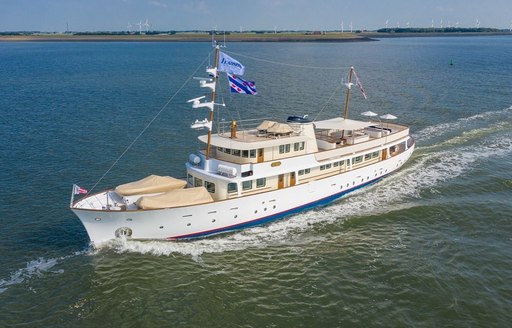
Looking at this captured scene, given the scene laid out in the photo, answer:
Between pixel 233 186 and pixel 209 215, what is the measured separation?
2582 millimetres

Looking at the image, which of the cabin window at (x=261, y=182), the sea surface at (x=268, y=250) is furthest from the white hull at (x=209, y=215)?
the cabin window at (x=261, y=182)

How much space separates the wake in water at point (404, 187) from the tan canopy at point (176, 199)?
98.7 inches

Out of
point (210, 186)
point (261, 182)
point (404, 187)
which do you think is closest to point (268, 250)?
point (261, 182)

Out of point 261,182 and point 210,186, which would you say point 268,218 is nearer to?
point 261,182

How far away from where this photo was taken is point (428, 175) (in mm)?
36406

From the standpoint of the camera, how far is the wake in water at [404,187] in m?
24.8

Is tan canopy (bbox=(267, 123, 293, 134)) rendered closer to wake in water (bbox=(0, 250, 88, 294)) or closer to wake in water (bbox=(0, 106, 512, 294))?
wake in water (bbox=(0, 106, 512, 294))

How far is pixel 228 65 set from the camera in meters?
26.3

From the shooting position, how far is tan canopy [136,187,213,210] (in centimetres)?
2369

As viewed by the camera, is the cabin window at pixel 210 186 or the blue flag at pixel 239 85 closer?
the blue flag at pixel 239 85

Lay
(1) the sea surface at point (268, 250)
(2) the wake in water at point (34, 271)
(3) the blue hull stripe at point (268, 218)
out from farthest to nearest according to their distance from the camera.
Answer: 1. (3) the blue hull stripe at point (268, 218)
2. (2) the wake in water at point (34, 271)
3. (1) the sea surface at point (268, 250)

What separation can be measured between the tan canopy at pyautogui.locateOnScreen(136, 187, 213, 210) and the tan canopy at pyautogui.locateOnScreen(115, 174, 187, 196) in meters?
1.22

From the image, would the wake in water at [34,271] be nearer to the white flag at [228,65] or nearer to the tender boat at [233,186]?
the tender boat at [233,186]

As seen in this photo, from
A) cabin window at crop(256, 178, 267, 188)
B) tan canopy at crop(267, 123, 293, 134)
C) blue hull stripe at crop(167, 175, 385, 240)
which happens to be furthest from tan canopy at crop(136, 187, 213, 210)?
tan canopy at crop(267, 123, 293, 134)
